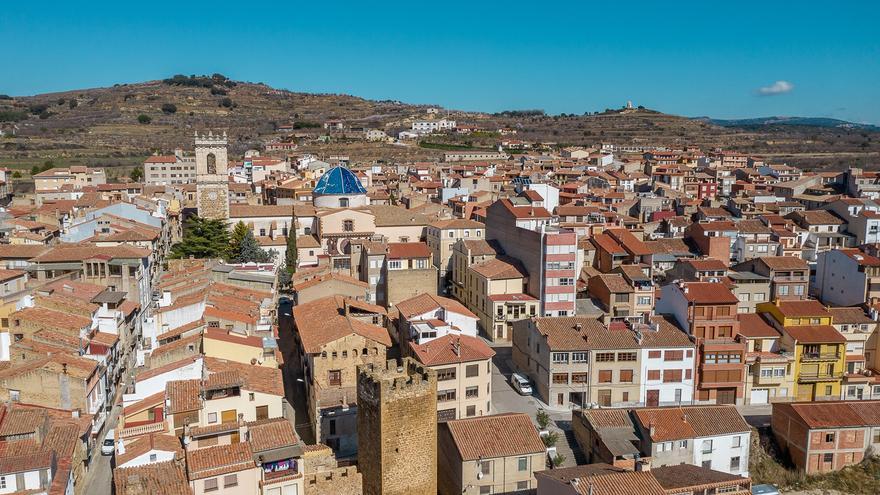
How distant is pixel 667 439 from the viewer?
2706 centimetres

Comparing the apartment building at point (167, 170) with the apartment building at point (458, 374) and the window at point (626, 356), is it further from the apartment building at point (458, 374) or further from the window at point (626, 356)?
the window at point (626, 356)

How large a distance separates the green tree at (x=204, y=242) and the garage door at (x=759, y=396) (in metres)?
36.4

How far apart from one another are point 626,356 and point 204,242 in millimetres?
32384

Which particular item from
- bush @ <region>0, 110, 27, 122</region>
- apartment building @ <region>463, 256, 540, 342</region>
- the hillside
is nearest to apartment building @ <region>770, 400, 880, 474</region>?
apartment building @ <region>463, 256, 540, 342</region>

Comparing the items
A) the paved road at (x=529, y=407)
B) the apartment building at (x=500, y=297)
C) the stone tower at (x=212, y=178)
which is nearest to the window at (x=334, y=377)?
the paved road at (x=529, y=407)

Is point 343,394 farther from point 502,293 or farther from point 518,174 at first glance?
point 518,174

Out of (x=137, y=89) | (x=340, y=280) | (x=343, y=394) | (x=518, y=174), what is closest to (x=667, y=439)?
(x=343, y=394)

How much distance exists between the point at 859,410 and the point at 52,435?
106 feet

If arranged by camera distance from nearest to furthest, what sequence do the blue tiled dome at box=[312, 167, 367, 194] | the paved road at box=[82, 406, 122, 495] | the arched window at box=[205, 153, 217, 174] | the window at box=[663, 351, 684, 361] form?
1. the paved road at box=[82, 406, 122, 495]
2. the window at box=[663, 351, 684, 361]
3. the arched window at box=[205, 153, 217, 174]
4. the blue tiled dome at box=[312, 167, 367, 194]

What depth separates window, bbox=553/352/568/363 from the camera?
106 ft

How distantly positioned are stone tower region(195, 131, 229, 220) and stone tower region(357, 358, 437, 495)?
1558 inches

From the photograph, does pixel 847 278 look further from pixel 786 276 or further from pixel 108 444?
pixel 108 444

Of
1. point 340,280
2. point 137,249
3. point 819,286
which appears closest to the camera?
point 340,280

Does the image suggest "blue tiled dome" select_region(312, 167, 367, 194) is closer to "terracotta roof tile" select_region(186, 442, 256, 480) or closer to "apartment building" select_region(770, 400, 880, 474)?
"apartment building" select_region(770, 400, 880, 474)
